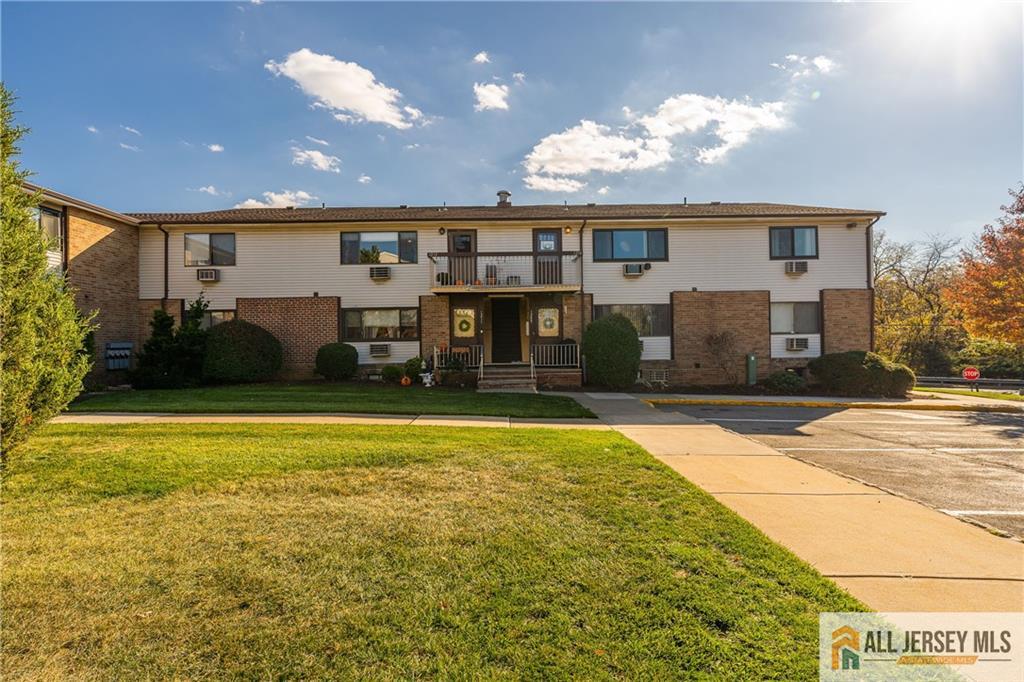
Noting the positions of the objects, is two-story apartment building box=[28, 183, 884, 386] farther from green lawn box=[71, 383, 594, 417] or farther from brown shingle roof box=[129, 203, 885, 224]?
green lawn box=[71, 383, 594, 417]

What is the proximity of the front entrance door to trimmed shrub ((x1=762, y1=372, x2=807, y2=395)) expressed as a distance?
28.7ft

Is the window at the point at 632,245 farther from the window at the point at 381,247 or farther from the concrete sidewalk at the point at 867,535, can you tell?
the concrete sidewalk at the point at 867,535

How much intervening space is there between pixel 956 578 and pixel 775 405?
10175 millimetres

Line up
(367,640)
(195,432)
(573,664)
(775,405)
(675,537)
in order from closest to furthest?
1. (573,664)
2. (367,640)
3. (675,537)
4. (195,432)
5. (775,405)

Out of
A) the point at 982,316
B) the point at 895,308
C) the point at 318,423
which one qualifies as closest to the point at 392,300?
the point at 318,423

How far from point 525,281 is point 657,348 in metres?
5.48

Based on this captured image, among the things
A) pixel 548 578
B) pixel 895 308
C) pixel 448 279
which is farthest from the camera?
pixel 895 308

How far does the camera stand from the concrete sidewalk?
2889mm

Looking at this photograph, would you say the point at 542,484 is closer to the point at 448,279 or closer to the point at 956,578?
the point at 956,578

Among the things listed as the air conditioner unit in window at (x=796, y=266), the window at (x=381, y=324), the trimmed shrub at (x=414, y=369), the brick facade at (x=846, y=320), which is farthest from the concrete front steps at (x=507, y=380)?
the brick facade at (x=846, y=320)

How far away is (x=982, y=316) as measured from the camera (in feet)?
52.8

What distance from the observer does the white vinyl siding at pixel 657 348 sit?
16422 millimetres

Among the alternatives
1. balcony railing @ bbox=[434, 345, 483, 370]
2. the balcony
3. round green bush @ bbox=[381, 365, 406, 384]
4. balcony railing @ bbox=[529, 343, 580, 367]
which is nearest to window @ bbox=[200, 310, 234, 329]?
round green bush @ bbox=[381, 365, 406, 384]

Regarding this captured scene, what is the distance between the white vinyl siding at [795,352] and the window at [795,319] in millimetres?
177
